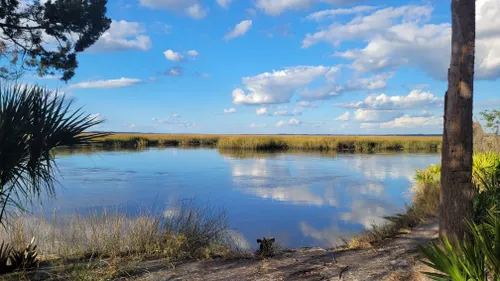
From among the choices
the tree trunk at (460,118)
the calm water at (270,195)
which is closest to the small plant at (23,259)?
the calm water at (270,195)

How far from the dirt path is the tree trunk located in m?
0.82

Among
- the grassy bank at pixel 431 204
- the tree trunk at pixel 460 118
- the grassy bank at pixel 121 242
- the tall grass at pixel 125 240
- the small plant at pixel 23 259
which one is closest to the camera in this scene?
the tree trunk at pixel 460 118

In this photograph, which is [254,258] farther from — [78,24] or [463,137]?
[78,24]

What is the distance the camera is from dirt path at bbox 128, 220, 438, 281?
4.60 m

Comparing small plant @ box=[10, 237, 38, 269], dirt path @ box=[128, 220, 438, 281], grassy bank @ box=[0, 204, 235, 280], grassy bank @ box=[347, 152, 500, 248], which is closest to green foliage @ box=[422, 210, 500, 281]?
dirt path @ box=[128, 220, 438, 281]

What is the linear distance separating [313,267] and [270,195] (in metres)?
8.83

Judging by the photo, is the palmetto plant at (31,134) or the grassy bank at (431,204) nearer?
the palmetto plant at (31,134)

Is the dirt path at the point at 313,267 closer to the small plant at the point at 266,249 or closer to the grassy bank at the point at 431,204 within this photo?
the small plant at the point at 266,249

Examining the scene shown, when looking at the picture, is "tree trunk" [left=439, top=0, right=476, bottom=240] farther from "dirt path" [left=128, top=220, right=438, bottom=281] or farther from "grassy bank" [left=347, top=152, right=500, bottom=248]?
"grassy bank" [left=347, top=152, right=500, bottom=248]

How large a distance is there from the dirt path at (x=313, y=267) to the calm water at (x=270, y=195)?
2366mm

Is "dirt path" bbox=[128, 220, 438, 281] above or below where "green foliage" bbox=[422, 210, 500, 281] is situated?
below

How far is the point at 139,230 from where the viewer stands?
19.6 feet

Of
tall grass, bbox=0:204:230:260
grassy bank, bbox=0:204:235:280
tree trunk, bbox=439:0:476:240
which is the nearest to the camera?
tree trunk, bbox=439:0:476:240

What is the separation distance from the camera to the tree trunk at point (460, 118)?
4.05m
